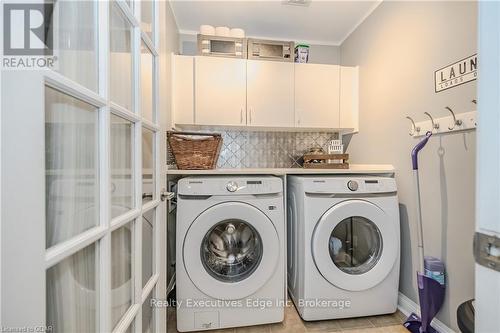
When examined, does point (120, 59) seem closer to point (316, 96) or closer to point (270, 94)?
point (270, 94)

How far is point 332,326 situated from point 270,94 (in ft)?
6.04

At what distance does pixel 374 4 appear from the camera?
199 centimetres

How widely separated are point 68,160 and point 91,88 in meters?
0.20

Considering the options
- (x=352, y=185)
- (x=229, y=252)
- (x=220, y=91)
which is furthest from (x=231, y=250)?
(x=220, y=91)

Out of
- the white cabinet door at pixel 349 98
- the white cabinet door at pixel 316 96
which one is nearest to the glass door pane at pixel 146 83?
the white cabinet door at pixel 316 96

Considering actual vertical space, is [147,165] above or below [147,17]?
below

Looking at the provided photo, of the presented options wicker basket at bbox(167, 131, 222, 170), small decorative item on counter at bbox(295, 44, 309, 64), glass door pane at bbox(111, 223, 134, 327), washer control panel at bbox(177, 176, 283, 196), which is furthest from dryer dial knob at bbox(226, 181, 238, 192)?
small decorative item on counter at bbox(295, 44, 309, 64)

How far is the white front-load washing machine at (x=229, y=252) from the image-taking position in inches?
56.4

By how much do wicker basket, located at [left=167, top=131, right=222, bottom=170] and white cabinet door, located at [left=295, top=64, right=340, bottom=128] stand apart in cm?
98

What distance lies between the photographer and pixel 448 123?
1354mm

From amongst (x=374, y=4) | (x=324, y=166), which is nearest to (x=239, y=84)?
(x=324, y=166)

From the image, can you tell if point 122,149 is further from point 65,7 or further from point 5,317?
point 5,317

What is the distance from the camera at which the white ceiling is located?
2.00 metres

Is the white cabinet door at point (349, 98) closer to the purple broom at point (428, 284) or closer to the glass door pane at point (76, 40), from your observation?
the purple broom at point (428, 284)
